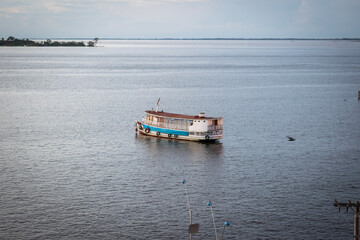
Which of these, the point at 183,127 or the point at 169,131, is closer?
the point at 169,131

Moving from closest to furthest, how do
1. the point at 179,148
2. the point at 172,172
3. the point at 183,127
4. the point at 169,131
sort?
1. the point at 172,172
2. the point at 179,148
3. the point at 169,131
4. the point at 183,127

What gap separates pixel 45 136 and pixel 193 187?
3513 centimetres

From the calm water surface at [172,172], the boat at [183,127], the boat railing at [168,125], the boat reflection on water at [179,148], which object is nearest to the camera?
the calm water surface at [172,172]

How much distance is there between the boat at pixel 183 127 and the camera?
81312 millimetres

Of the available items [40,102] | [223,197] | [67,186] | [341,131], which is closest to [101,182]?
[67,186]

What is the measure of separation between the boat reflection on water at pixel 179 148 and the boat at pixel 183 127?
2.86 ft

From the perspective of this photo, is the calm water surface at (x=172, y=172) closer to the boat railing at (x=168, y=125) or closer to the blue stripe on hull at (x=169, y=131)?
the blue stripe on hull at (x=169, y=131)

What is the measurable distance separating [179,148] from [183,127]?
22.0 feet

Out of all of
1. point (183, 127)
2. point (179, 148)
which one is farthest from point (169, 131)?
point (179, 148)

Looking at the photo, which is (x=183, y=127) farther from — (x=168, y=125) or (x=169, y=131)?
(x=168, y=125)

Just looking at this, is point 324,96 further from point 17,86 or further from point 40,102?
point 17,86

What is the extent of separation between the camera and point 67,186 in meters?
58.9

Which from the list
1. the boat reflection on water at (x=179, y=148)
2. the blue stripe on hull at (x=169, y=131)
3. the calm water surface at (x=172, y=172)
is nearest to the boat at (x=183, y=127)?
the blue stripe on hull at (x=169, y=131)

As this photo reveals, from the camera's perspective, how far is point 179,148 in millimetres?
78125
